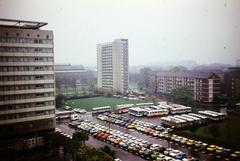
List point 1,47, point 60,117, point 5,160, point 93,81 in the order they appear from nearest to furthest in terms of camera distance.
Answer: point 5,160, point 1,47, point 60,117, point 93,81

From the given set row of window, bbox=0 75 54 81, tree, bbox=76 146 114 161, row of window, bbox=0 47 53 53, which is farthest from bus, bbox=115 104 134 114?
tree, bbox=76 146 114 161

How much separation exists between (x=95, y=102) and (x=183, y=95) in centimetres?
326

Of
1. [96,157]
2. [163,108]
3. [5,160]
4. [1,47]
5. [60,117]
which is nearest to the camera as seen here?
[96,157]

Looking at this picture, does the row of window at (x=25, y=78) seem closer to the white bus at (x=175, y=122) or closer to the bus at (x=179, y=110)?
the white bus at (x=175, y=122)

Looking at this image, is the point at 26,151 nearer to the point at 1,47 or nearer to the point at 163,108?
the point at 1,47

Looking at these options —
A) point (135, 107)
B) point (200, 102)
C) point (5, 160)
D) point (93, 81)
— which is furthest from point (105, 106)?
point (5, 160)

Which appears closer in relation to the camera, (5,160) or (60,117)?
(5,160)

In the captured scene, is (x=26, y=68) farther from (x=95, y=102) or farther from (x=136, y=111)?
(x=136, y=111)

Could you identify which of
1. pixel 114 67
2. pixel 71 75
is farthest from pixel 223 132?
pixel 71 75

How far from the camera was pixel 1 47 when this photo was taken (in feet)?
22.0

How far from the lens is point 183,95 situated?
10.4 metres

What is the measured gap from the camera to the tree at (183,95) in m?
10.1

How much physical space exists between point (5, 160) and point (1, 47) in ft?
8.21

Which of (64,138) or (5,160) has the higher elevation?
(64,138)
